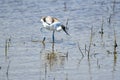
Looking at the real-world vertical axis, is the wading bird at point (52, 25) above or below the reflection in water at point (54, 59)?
above

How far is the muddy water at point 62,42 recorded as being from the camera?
9.18 metres

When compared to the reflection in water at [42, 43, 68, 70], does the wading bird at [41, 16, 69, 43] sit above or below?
above

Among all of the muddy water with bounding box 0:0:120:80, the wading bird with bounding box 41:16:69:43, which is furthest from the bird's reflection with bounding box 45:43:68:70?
the wading bird with bounding box 41:16:69:43

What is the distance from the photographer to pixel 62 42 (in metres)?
11.9

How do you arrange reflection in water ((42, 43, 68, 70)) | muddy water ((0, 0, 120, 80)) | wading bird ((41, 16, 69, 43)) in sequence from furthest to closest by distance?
wading bird ((41, 16, 69, 43)) < reflection in water ((42, 43, 68, 70)) < muddy water ((0, 0, 120, 80))

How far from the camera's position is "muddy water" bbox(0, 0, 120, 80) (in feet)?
30.1

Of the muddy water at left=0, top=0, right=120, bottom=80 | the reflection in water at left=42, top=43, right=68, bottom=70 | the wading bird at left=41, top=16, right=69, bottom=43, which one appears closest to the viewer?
the muddy water at left=0, top=0, right=120, bottom=80

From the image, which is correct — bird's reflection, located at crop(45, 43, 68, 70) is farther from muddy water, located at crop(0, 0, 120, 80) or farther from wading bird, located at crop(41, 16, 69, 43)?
wading bird, located at crop(41, 16, 69, 43)

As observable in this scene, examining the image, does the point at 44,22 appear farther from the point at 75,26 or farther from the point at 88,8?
the point at 88,8

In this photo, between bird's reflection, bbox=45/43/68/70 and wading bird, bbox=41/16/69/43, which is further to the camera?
wading bird, bbox=41/16/69/43

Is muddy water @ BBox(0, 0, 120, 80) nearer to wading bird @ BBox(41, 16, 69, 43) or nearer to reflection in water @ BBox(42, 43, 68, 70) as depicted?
reflection in water @ BBox(42, 43, 68, 70)

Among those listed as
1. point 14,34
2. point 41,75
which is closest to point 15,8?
point 14,34

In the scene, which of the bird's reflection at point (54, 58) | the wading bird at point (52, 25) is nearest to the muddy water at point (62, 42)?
the bird's reflection at point (54, 58)

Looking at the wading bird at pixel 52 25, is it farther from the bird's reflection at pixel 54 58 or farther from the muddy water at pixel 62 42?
the bird's reflection at pixel 54 58
